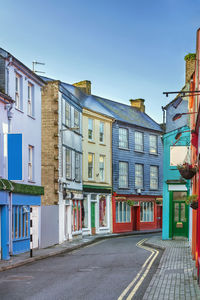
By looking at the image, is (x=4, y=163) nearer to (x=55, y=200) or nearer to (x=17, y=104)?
(x=17, y=104)

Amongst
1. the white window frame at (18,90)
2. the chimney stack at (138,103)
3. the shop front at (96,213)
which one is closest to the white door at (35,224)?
the white window frame at (18,90)

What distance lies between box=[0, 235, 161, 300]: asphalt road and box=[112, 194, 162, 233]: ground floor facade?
70.5ft

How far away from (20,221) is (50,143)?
716cm

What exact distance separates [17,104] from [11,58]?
2503 mm

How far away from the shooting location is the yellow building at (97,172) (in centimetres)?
3741

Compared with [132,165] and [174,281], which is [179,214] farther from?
[174,281]

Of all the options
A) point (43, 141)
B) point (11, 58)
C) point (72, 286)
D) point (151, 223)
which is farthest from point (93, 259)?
point (151, 223)

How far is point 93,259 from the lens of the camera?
19547mm

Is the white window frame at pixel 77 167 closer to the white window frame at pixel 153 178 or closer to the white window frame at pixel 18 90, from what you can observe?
the white window frame at pixel 18 90

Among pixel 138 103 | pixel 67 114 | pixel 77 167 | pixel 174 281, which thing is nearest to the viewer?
pixel 174 281

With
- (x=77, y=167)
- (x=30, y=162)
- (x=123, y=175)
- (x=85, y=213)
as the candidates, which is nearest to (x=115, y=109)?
(x=123, y=175)

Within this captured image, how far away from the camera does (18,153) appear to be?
63.7ft

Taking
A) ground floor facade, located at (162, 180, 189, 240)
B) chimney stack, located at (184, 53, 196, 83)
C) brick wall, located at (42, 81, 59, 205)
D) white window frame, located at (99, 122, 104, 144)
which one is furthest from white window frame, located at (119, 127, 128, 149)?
brick wall, located at (42, 81, 59, 205)

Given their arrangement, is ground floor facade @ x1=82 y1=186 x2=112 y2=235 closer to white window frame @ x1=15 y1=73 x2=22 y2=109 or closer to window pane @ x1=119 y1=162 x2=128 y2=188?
window pane @ x1=119 y1=162 x2=128 y2=188
